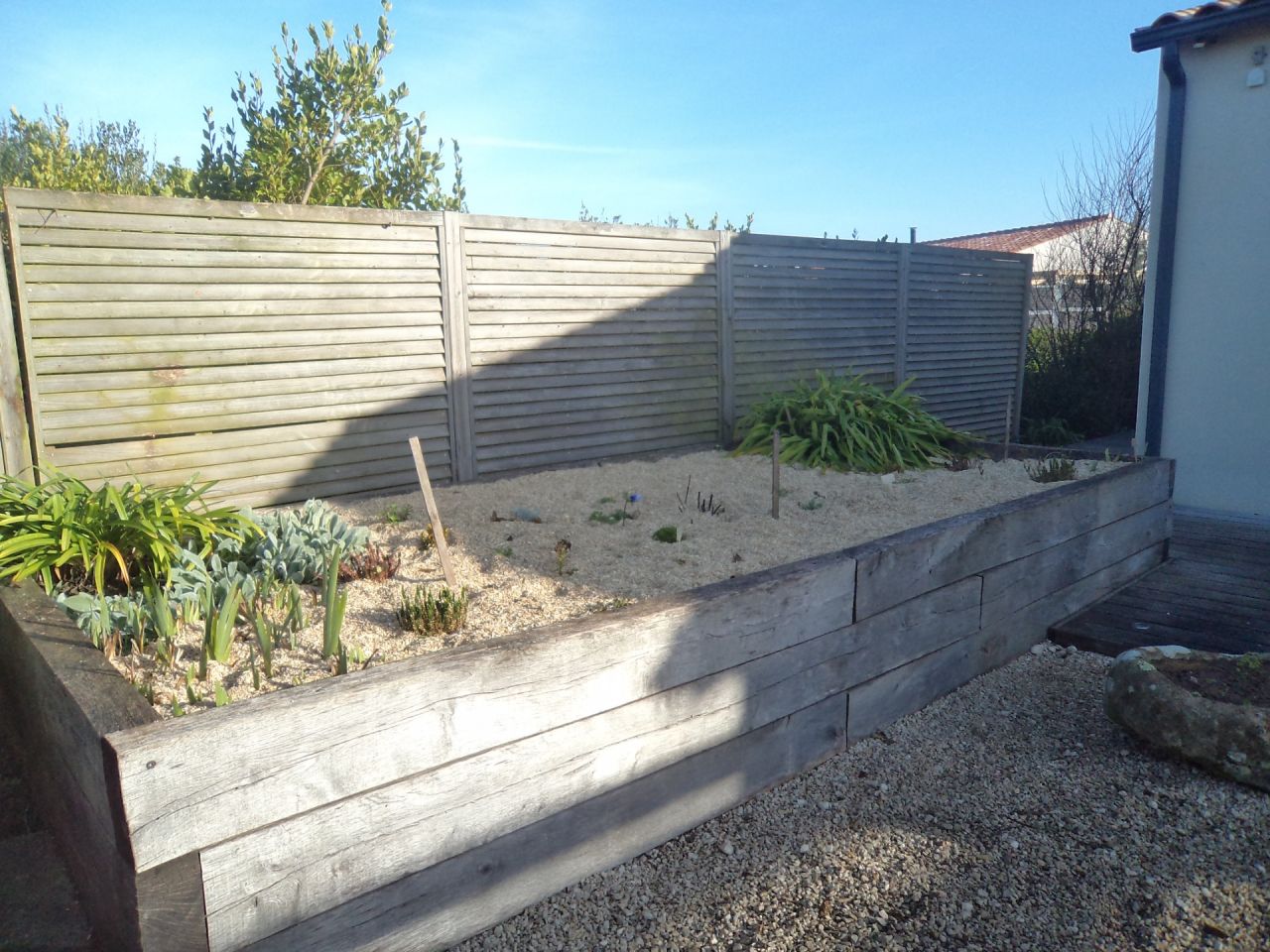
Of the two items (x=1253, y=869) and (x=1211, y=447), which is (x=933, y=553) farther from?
(x=1211, y=447)

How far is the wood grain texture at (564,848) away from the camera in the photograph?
1719mm

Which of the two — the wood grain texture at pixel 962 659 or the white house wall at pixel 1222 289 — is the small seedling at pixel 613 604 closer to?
the wood grain texture at pixel 962 659

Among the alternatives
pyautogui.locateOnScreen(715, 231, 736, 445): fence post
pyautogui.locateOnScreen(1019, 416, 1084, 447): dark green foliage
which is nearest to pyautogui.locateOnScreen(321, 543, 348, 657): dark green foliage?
pyautogui.locateOnScreen(715, 231, 736, 445): fence post

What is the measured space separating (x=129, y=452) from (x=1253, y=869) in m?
4.39

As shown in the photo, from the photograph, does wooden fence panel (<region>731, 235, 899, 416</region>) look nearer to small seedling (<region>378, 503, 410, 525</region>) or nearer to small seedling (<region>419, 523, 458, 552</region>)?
small seedling (<region>378, 503, 410, 525</region>)

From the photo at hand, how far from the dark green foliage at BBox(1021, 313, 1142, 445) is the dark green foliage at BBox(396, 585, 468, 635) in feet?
28.0

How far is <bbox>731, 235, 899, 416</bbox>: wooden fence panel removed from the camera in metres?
6.22

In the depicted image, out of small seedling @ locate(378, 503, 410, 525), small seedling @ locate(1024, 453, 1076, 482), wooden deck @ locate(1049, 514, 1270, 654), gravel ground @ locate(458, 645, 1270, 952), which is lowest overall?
gravel ground @ locate(458, 645, 1270, 952)

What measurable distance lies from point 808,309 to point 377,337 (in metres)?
3.44

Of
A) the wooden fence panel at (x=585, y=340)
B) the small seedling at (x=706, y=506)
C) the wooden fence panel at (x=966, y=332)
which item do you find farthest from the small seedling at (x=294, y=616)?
the wooden fence panel at (x=966, y=332)

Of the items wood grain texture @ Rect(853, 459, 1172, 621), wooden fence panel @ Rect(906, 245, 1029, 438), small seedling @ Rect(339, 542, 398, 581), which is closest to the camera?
wood grain texture @ Rect(853, 459, 1172, 621)

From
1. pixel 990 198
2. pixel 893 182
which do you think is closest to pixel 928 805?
pixel 893 182

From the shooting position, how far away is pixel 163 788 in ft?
4.71

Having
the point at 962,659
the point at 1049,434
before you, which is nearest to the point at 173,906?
the point at 962,659
